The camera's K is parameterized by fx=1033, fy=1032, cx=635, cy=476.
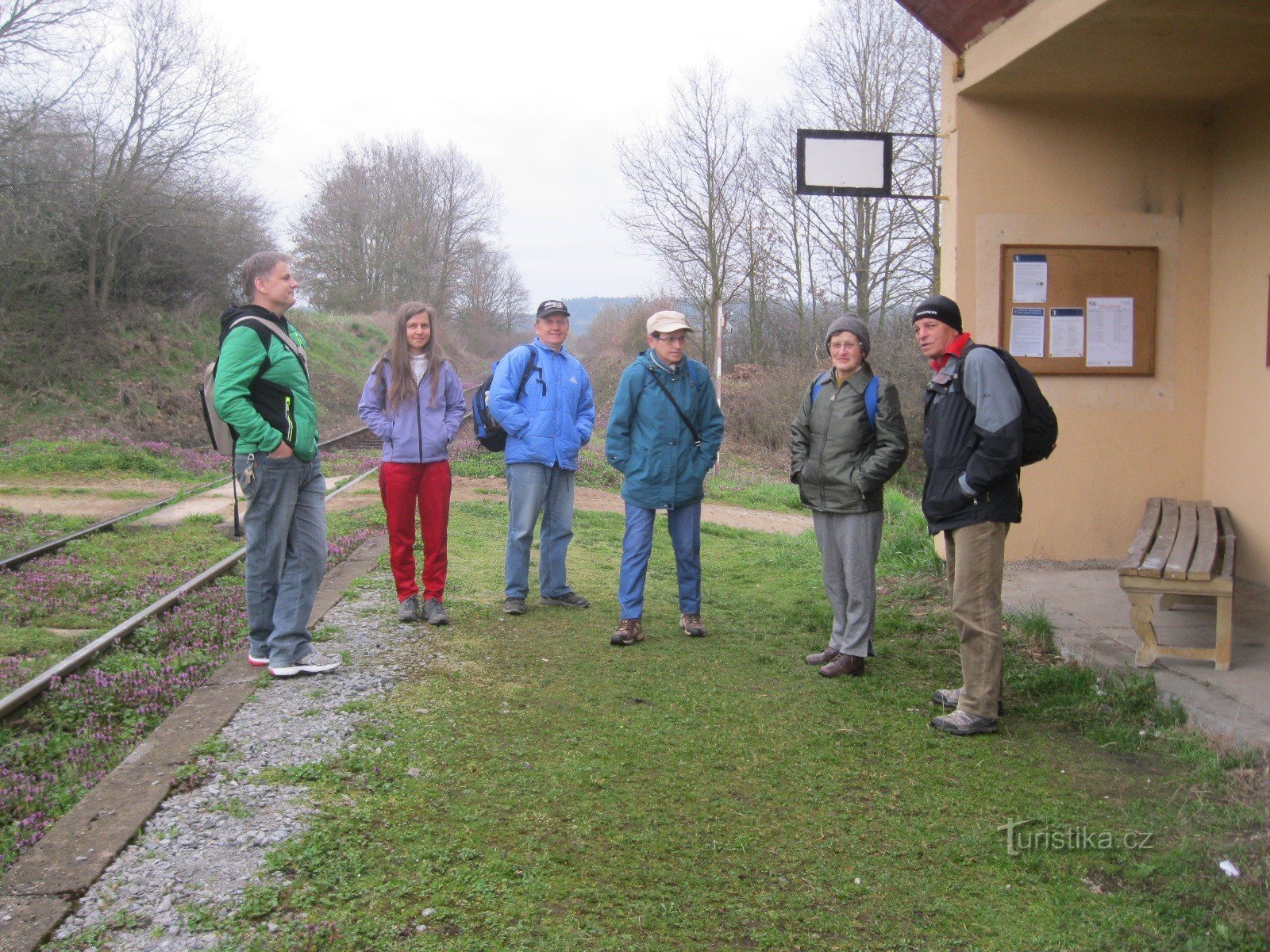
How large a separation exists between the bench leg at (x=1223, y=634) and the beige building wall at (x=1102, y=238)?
86.5 inches

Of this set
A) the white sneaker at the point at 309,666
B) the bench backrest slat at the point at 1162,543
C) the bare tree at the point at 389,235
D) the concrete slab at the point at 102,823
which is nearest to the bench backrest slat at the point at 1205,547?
the bench backrest slat at the point at 1162,543

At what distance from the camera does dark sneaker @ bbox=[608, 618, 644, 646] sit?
19.5ft

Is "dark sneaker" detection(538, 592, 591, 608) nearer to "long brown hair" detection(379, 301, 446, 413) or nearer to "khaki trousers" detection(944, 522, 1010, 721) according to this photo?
"long brown hair" detection(379, 301, 446, 413)

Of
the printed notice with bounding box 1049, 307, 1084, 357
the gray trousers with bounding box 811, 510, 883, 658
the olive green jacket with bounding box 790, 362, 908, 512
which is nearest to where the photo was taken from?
the olive green jacket with bounding box 790, 362, 908, 512

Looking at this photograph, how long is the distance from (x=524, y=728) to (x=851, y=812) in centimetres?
152

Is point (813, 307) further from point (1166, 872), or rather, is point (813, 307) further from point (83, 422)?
point (1166, 872)

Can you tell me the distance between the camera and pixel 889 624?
6.55 m

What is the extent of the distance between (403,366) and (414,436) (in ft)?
1.40

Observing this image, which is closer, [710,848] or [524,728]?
[710,848]

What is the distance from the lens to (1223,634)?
495 centimetres

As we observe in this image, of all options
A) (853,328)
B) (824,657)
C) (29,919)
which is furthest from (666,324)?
(29,919)

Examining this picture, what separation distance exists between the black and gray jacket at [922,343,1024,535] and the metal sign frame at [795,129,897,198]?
325 cm

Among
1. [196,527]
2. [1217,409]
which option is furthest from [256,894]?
[196,527]

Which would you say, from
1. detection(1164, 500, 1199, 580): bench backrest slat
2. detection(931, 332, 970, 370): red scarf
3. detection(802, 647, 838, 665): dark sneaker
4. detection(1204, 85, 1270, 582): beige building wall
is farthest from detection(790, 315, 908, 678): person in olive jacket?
detection(1204, 85, 1270, 582): beige building wall
